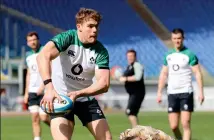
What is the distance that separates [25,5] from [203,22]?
42.8ft

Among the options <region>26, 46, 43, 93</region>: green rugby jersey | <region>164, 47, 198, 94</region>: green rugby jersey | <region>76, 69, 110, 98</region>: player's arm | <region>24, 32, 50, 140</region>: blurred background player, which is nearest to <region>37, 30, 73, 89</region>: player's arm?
<region>76, 69, 110, 98</region>: player's arm

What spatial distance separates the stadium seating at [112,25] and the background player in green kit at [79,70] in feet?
119

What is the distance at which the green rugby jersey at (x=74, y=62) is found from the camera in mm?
6727

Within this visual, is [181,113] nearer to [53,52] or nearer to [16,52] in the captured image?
[53,52]

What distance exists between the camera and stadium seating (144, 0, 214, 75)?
145 feet

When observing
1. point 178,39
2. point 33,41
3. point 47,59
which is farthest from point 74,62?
point 33,41

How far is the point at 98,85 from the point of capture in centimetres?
673

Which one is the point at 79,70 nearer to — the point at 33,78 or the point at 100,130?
the point at 100,130

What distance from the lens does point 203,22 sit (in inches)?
1784

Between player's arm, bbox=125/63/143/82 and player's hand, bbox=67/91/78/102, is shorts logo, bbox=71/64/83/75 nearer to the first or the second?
player's hand, bbox=67/91/78/102

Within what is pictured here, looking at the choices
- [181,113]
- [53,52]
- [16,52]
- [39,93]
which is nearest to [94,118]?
[53,52]

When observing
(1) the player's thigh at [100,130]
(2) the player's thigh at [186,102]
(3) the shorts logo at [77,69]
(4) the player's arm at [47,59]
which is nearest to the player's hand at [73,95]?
(4) the player's arm at [47,59]

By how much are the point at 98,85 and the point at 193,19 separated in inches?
1551

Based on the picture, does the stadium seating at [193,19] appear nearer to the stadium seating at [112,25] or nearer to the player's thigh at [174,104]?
the stadium seating at [112,25]
